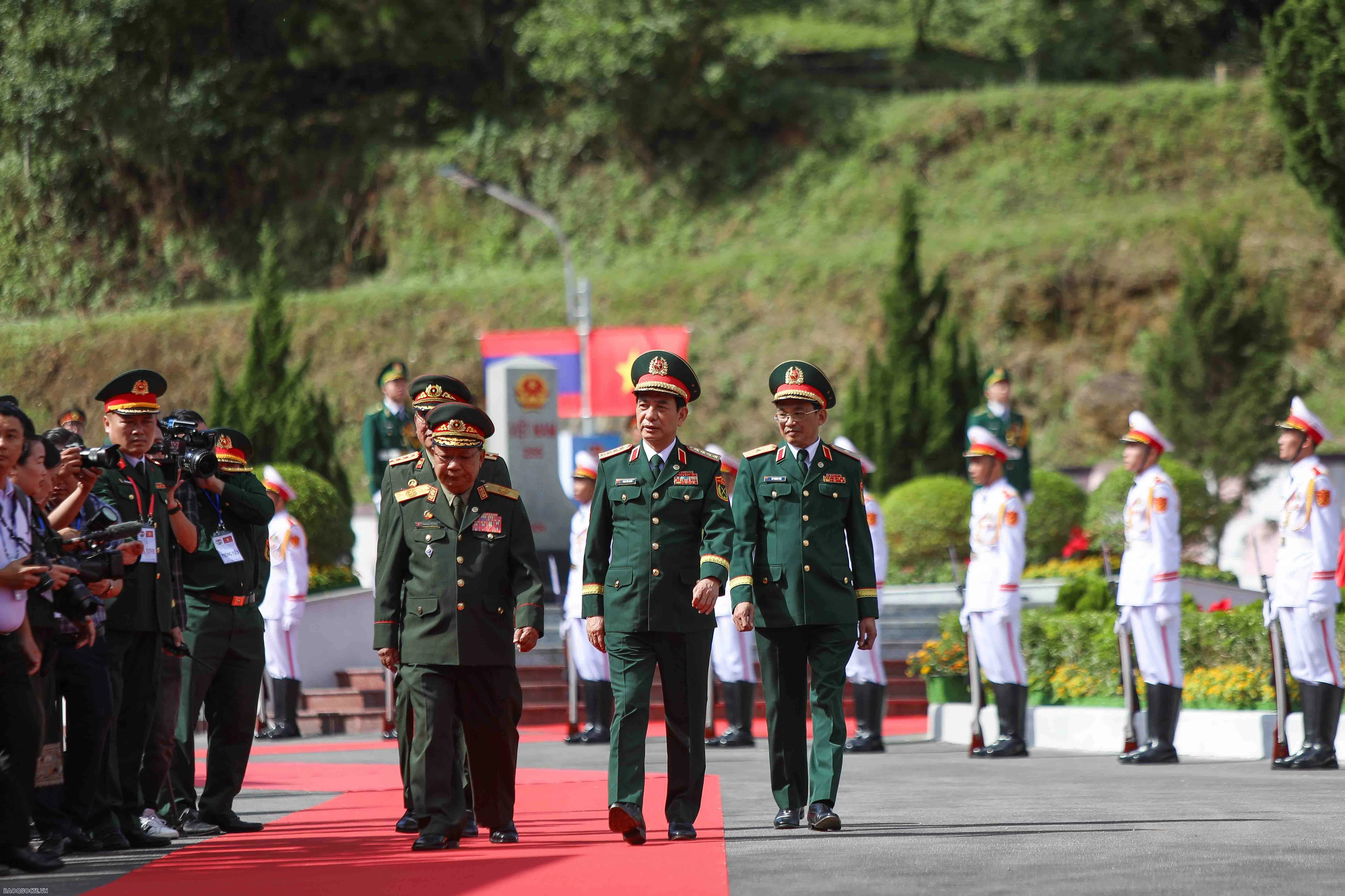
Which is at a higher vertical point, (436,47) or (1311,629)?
(436,47)

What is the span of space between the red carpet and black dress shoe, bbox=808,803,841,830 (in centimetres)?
41

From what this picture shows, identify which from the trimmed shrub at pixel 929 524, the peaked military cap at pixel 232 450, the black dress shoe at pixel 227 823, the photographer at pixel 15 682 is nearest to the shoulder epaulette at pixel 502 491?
the peaked military cap at pixel 232 450

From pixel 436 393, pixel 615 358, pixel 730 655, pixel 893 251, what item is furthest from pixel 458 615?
pixel 893 251

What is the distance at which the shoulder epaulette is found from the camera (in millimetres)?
7664

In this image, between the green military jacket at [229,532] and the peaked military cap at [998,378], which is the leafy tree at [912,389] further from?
the green military jacket at [229,532]

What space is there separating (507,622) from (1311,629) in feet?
20.2

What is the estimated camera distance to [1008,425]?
59.8 feet

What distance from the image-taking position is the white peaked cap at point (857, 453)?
9.16 metres

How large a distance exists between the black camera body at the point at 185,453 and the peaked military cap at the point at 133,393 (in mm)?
200

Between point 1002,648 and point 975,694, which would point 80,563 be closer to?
point 1002,648

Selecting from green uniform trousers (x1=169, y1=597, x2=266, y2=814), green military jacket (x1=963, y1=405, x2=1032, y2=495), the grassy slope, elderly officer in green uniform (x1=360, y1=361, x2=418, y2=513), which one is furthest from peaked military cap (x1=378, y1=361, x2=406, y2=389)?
the grassy slope

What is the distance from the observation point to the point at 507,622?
24.9 feet

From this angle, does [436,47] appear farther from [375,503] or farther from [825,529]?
[825,529]

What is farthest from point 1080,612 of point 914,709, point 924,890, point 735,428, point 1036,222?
point 1036,222
